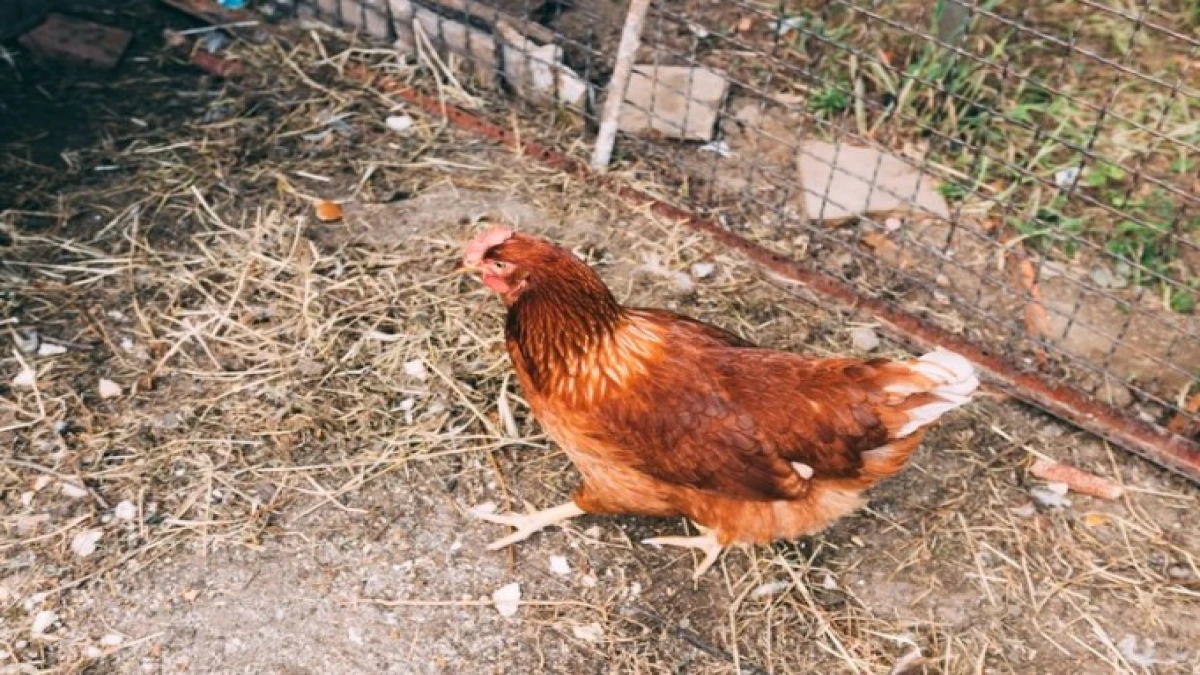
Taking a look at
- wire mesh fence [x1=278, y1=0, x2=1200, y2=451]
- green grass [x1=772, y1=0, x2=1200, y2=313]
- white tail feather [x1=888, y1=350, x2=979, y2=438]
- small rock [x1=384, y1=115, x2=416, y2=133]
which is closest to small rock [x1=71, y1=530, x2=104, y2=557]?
small rock [x1=384, y1=115, x2=416, y2=133]

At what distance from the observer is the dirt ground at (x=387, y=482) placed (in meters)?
3.12

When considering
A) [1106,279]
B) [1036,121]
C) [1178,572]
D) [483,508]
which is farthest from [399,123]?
[1178,572]

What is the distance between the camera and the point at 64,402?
354 centimetres

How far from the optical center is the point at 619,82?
4246 millimetres

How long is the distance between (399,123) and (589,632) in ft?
7.57

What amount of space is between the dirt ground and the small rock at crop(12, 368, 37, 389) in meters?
0.01

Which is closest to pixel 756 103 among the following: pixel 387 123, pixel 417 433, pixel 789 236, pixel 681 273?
pixel 789 236

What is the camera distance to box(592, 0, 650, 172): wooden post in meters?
4.11

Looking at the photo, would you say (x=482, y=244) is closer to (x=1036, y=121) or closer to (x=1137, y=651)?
(x=1137, y=651)

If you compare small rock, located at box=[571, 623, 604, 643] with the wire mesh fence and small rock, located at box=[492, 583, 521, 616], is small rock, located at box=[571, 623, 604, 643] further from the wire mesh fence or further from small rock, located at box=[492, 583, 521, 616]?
the wire mesh fence

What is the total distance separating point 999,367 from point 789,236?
2.95ft

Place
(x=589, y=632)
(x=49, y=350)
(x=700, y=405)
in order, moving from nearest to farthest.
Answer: (x=700, y=405), (x=589, y=632), (x=49, y=350)

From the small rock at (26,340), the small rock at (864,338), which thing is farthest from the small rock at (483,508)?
the small rock at (26,340)

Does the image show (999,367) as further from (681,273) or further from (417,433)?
(417,433)
